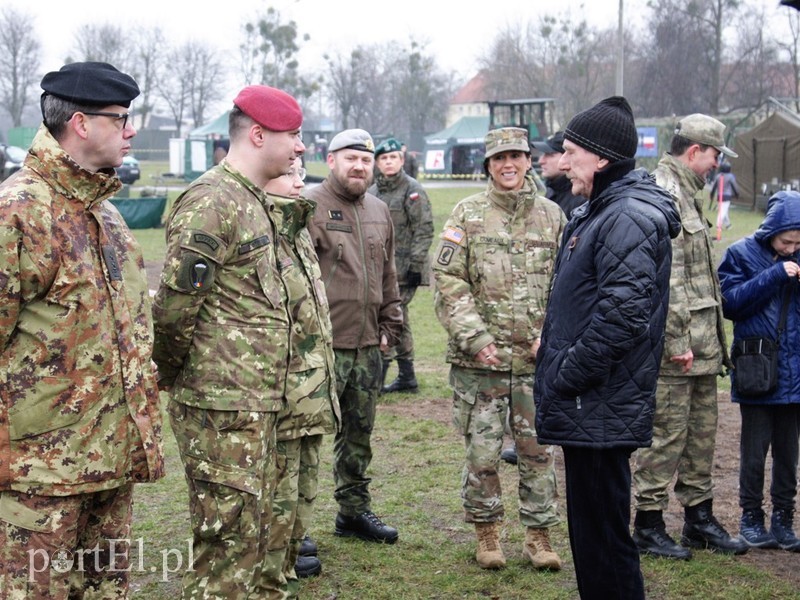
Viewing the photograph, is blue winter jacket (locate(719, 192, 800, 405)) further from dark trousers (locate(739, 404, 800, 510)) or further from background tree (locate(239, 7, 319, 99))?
background tree (locate(239, 7, 319, 99))

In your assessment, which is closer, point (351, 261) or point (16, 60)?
point (351, 261)

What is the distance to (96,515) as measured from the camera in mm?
3342

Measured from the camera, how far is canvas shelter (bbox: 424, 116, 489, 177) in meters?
50.8

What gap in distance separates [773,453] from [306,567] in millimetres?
2783

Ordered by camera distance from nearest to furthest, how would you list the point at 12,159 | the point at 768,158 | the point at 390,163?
1. the point at 390,163
2. the point at 768,158
3. the point at 12,159

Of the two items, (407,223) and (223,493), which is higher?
(407,223)

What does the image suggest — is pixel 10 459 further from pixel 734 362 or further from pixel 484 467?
pixel 734 362

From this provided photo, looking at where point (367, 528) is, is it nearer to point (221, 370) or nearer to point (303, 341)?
point (303, 341)

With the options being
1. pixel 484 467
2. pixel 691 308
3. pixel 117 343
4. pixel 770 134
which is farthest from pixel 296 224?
pixel 770 134

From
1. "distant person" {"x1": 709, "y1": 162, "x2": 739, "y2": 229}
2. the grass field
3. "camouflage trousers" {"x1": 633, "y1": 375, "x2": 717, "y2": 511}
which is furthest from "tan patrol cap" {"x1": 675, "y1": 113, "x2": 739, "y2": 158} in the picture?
"distant person" {"x1": 709, "y1": 162, "x2": 739, "y2": 229}

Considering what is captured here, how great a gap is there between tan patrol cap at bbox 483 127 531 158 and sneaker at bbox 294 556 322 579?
234 centimetres

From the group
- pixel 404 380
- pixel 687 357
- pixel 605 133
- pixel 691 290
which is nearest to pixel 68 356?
pixel 605 133

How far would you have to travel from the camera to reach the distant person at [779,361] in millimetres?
5371

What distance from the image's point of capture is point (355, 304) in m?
5.31
